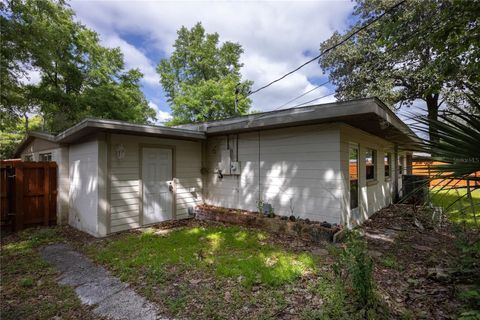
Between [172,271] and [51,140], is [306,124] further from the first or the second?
[51,140]

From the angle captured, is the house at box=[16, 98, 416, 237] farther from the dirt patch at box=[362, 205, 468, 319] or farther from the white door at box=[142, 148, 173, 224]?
the dirt patch at box=[362, 205, 468, 319]

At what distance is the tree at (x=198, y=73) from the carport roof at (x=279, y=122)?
12476 mm

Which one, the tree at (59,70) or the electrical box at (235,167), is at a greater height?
the tree at (59,70)

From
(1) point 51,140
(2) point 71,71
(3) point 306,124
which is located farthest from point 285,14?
(2) point 71,71

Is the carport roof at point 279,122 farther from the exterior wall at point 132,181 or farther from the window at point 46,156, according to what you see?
the window at point 46,156

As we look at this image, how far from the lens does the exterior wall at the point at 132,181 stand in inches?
211

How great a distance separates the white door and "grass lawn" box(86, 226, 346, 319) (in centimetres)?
102

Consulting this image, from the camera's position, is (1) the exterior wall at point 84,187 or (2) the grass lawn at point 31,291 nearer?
(2) the grass lawn at point 31,291

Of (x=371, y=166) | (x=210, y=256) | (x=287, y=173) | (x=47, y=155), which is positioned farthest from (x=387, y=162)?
(x=47, y=155)

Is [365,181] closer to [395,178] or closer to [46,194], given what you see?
[395,178]

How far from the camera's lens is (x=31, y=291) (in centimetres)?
317

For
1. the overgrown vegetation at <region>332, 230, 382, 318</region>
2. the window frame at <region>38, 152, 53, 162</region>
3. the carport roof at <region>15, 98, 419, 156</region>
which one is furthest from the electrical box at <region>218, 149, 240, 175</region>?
the window frame at <region>38, 152, 53, 162</region>

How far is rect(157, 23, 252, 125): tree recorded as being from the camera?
18.7 metres

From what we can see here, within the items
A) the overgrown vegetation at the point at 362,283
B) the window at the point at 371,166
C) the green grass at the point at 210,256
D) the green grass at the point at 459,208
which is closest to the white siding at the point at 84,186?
the green grass at the point at 210,256
